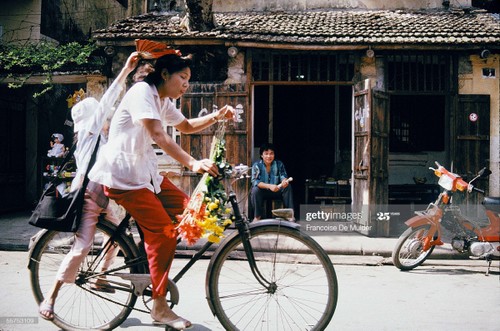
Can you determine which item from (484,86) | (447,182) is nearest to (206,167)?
(447,182)

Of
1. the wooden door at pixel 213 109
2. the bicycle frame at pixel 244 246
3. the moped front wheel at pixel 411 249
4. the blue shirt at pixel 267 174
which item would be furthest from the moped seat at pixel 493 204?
the bicycle frame at pixel 244 246

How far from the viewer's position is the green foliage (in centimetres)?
1030

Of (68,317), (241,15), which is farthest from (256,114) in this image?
(68,317)

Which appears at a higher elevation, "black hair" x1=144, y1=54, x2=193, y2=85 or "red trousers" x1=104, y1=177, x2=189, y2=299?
"black hair" x1=144, y1=54, x2=193, y2=85

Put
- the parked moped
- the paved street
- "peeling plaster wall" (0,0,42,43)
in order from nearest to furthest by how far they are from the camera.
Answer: the paved street < the parked moped < "peeling plaster wall" (0,0,42,43)

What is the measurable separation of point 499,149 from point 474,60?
5.94ft

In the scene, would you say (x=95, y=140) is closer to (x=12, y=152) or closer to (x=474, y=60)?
(x=474, y=60)

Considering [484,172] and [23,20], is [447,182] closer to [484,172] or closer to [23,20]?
[484,172]

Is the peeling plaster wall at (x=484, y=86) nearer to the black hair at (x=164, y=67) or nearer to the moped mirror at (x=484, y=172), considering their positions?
the moped mirror at (x=484, y=172)

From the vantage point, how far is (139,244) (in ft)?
11.9

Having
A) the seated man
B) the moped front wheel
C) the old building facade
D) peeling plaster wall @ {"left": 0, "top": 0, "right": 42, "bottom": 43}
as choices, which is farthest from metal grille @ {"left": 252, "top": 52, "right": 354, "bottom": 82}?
peeling plaster wall @ {"left": 0, "top": 0, "right": 42, "bottom": 43}

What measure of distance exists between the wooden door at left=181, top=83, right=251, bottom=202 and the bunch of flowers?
6625 millimetres

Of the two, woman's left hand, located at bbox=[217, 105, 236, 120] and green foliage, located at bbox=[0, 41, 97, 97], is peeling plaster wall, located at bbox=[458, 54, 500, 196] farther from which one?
woman's left hand, located at bbox=[217, 105, 236, 120]

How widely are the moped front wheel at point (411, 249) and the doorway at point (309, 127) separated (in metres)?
5.98
